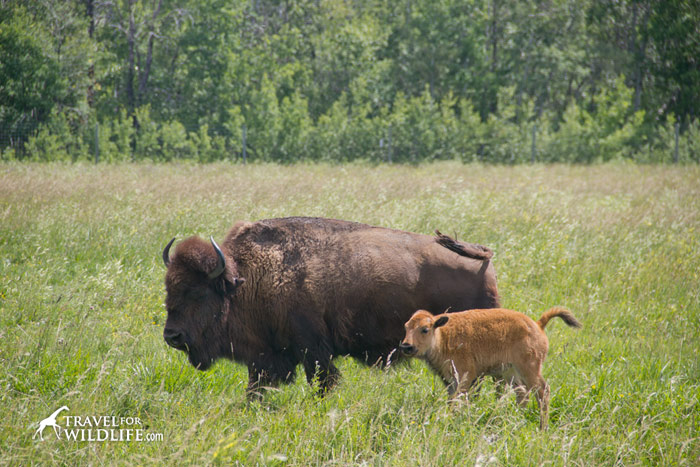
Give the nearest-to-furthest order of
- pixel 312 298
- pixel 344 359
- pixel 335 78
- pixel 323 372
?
pixel 323 372 < pixel 312 298 < pixel 344 359 < pixel 335 78

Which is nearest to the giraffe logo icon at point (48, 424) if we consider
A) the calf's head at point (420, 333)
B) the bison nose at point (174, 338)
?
the bison nose at point (174, 338)

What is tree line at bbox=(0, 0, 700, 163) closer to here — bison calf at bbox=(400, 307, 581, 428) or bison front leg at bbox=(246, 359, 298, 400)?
bison front leg at bbox=(246, 359, 298, 400)

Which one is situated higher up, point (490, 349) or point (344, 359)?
point (490, 349)

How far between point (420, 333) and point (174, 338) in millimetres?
1903

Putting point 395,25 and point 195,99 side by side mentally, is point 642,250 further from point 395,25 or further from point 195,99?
point 395,25

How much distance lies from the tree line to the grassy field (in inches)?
599

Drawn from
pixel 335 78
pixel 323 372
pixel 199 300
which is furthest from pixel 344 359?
pixel 335 78

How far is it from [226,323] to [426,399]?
5.55ft

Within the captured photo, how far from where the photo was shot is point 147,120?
27.6 meters

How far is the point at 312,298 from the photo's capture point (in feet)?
15.8

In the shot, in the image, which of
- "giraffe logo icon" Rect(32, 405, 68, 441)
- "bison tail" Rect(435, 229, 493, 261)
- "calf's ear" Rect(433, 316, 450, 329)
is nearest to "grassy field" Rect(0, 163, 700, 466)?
"giraffe logo icon" Rect(32, 405, 68, 441)

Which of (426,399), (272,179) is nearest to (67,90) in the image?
(272,179)

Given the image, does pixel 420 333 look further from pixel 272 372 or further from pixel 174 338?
pixel 174 338

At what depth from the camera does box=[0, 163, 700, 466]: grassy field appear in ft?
11.8
